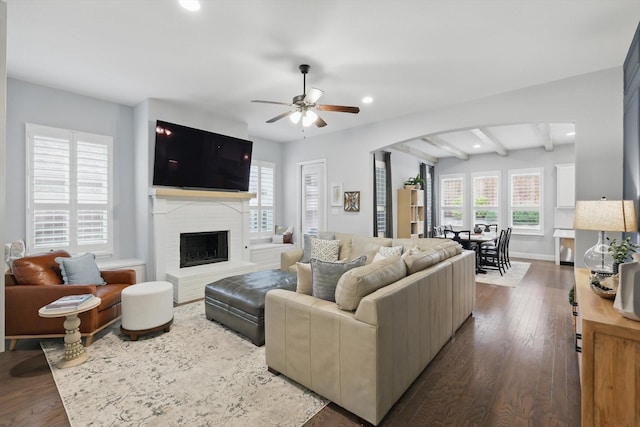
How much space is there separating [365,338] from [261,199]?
5.27 meters

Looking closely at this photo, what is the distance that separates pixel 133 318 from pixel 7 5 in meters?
2.88

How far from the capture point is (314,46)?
2.91m

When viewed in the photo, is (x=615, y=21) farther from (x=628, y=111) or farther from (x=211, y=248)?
(x=211, y=248)

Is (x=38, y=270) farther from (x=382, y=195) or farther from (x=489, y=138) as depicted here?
(x=489, y=138)

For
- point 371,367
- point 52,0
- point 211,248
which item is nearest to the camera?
point 371,367

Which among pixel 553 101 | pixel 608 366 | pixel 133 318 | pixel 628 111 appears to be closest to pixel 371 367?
pixel 608 366

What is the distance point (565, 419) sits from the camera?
192 centimetres

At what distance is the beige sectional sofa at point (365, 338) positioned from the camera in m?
1.79

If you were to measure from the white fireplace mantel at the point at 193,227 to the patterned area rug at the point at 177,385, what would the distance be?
4.26 feet

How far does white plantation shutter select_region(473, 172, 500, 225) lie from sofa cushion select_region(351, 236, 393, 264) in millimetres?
5607

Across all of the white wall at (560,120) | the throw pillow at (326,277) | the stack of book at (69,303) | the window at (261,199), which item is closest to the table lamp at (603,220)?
the white wall at (560,120)

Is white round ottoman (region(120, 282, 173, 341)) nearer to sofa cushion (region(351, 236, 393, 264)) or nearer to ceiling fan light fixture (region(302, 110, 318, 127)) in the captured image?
ceiling fan light fixture (region(302, 110, 318, 127))

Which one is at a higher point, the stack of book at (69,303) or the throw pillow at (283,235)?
the throw pillow at (283,235)

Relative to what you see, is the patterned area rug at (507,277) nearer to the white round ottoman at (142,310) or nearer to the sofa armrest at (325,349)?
the sofa armrest at (325,349)
